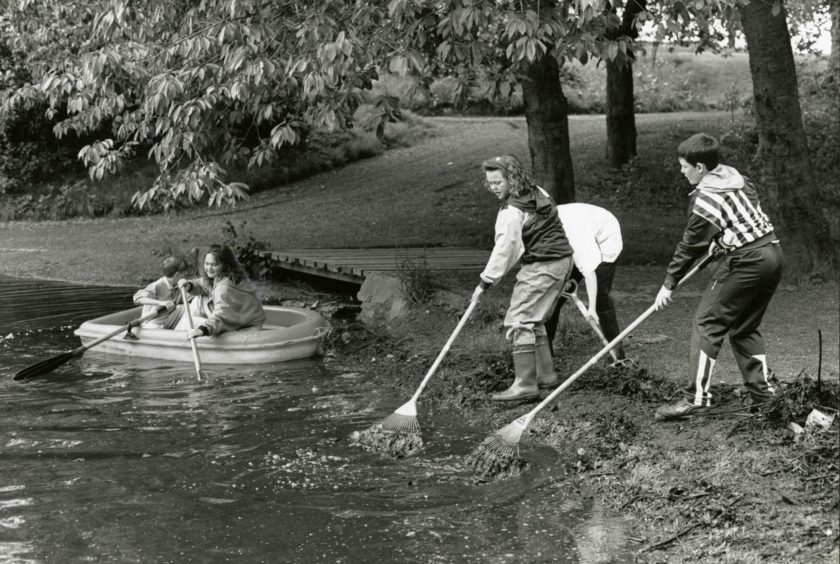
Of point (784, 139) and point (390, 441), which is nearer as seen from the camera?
point (390, 441)

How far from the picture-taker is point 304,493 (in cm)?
607

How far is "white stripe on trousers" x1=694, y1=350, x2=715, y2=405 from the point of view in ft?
20.1

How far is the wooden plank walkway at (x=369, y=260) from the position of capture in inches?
472

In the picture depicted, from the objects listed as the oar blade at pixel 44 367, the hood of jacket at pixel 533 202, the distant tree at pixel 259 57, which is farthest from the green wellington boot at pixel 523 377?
the oar blade at pixel 44 367

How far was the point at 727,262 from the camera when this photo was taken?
20.0 ft

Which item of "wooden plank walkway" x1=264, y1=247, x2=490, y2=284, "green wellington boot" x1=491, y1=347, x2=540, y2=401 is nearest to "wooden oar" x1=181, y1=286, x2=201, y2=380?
"wooden plank walkway" x1=264, y1=247, x2=490, y2=284

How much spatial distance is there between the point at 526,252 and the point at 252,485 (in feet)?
8.43

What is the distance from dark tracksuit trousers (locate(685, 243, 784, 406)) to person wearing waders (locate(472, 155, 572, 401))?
1301 millimetres

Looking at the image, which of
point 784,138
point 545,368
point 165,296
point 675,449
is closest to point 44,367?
point 165,296

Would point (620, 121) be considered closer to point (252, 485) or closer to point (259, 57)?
point (259, 57)

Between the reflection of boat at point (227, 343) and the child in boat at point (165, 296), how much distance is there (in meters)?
0.24

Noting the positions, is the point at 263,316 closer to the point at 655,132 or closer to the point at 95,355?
the point at 95,355

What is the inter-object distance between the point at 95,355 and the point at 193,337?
1.44m

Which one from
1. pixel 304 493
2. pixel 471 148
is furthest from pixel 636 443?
pixel 471 148
